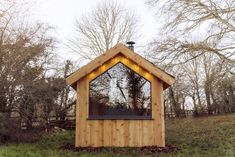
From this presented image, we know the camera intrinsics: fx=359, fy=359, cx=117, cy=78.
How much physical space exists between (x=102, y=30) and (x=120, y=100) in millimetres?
17346

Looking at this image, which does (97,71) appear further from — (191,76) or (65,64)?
(191,76)

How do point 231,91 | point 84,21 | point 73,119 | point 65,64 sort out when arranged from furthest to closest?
point 84,21 < point 231,91 < point 65,64 < point 73,119

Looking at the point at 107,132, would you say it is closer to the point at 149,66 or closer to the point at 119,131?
the point at 119,131

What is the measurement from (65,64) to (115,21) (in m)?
9.48

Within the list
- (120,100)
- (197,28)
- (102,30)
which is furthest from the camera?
(102,30)

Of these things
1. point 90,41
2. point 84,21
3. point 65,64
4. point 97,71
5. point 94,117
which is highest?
point 84,21

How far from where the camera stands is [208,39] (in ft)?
55.3

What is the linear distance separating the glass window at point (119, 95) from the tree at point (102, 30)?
1608 cm

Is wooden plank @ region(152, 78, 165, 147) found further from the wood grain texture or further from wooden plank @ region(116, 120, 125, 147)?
wooden plank @ region(116, 120, 125, 147)

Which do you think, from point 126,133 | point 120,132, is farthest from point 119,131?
point 126,133

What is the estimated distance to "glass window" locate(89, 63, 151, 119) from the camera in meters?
11.5

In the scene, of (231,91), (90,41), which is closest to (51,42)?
(90,41)

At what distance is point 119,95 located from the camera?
11.7 meters

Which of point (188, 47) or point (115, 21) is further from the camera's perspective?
point (115, 21)
